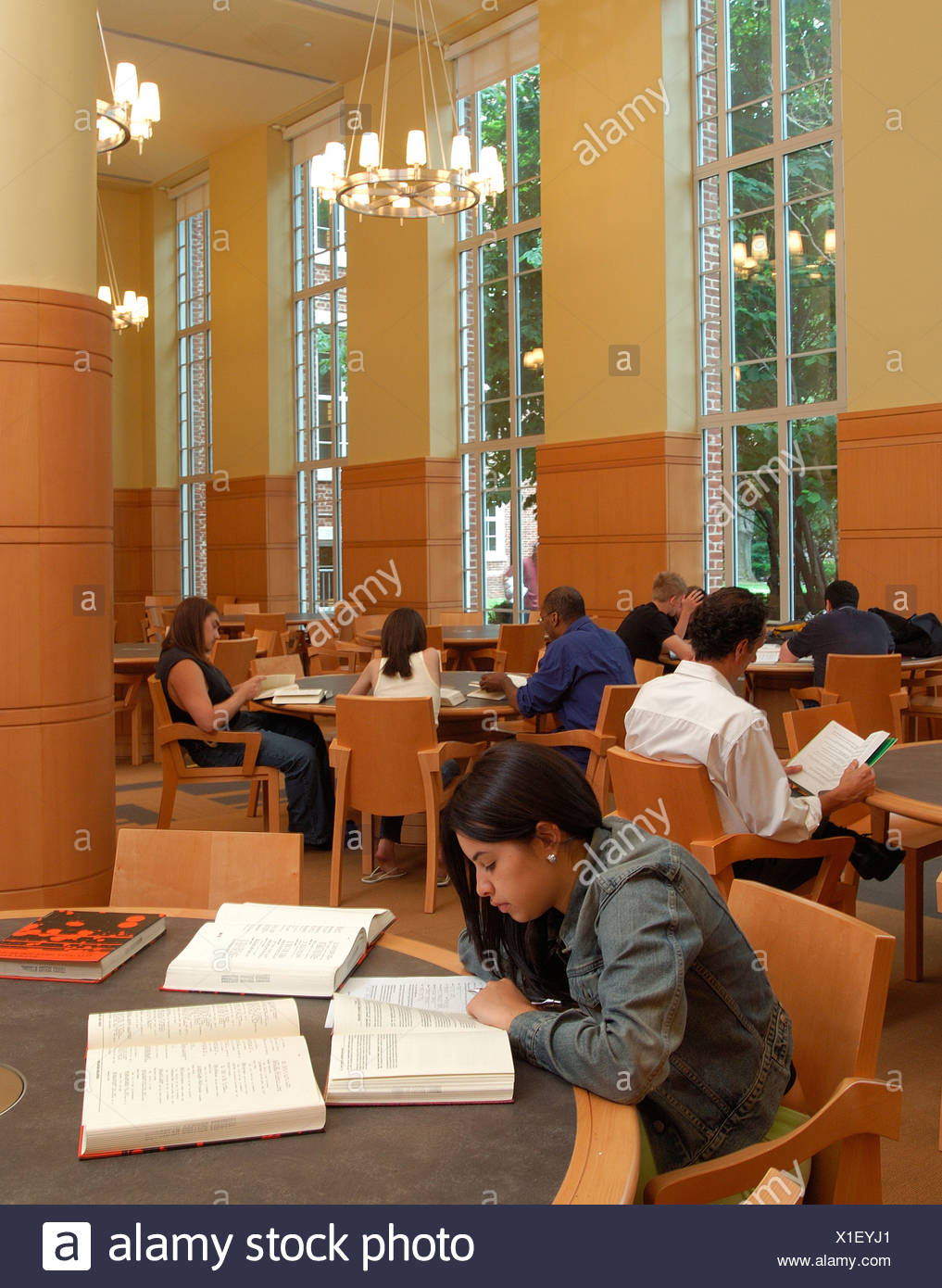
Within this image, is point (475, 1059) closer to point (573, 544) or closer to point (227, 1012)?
point (227, 1012)

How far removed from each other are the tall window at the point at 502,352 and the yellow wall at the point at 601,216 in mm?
782

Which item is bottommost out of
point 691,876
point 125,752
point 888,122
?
point 125,752

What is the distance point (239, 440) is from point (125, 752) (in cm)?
752

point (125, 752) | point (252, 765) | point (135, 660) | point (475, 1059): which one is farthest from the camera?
point (125, 752)

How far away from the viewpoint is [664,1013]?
1550mm

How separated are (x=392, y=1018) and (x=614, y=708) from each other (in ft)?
11.5

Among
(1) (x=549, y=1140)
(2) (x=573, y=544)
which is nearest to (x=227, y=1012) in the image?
(1) (x=549, y=1140)

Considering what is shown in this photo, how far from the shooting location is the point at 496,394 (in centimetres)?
1209

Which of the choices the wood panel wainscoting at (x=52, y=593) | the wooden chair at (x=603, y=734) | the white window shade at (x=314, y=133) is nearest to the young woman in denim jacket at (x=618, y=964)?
the wood panel wainscoting at (x=52, y=593)

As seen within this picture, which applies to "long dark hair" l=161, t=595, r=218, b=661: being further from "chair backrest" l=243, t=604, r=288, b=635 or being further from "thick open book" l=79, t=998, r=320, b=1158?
"chair backrest" l=243, t=604, r=288, b=635

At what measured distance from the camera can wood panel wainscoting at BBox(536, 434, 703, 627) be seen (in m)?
9.88

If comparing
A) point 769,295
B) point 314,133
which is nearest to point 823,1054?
point 769,295

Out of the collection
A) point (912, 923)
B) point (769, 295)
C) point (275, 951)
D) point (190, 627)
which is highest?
point (769, 295)

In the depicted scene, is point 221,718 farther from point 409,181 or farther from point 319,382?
point 319,382
